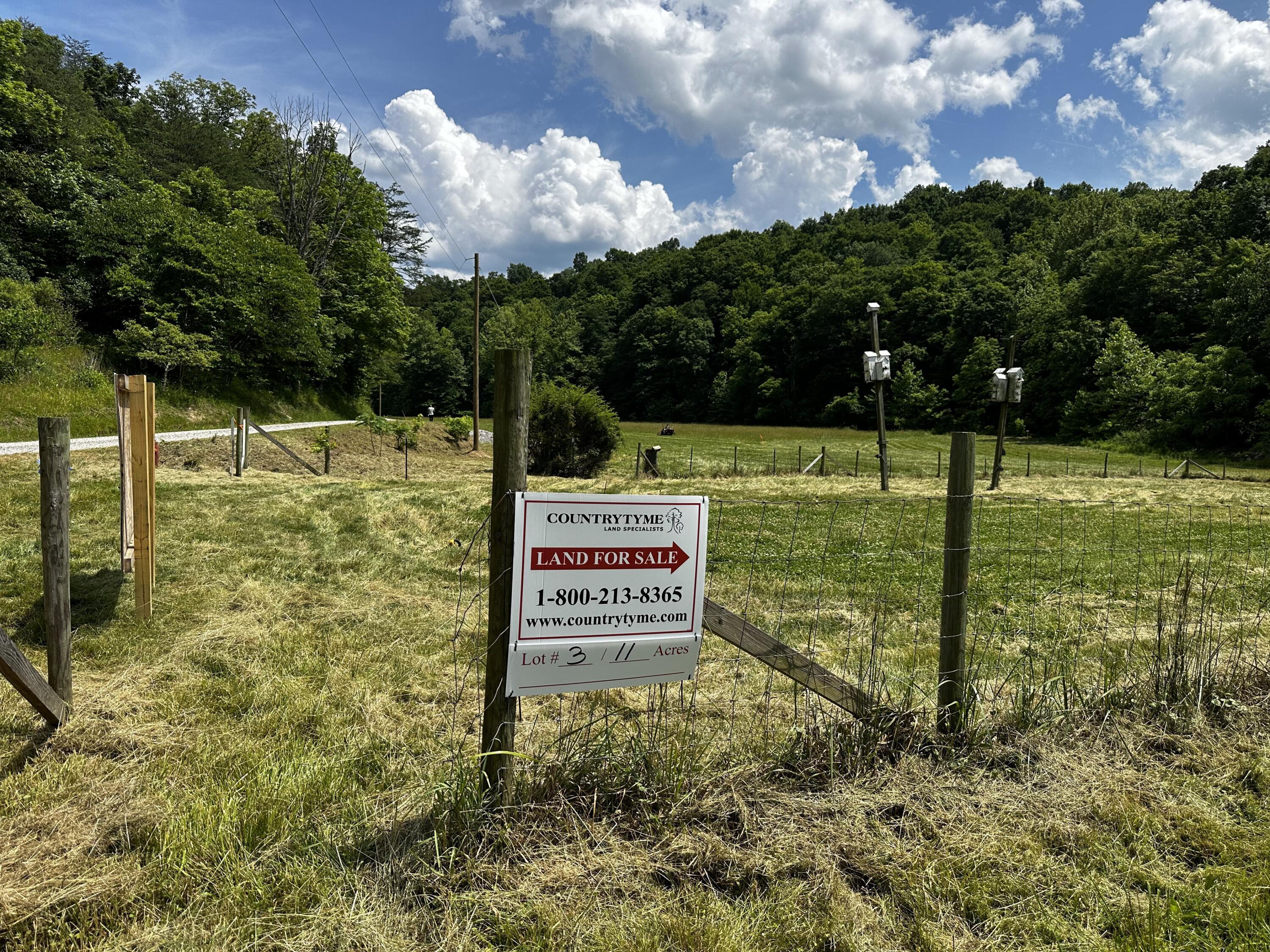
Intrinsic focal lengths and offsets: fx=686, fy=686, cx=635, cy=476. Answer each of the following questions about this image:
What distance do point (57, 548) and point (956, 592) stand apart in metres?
4.88

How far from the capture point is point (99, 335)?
89.0 feet

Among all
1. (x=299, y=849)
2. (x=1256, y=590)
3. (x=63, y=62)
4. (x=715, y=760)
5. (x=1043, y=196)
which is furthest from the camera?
(x=1043, y=196)

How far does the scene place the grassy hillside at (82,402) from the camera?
18.3 meters

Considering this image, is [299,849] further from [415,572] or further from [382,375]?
[382,375]

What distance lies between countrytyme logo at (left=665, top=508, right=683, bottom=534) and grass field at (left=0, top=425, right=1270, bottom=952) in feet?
2.08

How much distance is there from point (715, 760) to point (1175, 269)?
73266 mm

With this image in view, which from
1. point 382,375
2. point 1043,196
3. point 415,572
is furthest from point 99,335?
point 1043,196

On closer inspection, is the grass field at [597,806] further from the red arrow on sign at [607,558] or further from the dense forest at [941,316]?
the dense forest at [941,316]

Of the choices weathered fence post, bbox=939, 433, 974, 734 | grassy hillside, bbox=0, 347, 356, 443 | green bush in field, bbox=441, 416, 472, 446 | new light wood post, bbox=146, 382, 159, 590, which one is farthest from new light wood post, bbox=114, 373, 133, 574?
green bush in field, bbox=441, 416, 472, 446

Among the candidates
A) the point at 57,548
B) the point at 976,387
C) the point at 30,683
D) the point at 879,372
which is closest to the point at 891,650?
the point at 30,683

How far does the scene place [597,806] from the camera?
2932 millimetres

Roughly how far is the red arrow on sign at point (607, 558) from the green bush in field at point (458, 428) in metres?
31.9

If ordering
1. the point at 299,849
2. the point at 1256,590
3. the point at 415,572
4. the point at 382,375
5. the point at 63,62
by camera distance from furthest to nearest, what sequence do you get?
1. the point at 63,62
2. the point at 382,375
3. the point at 415,572
4. the point at 1256,590
5. the point at 299,849

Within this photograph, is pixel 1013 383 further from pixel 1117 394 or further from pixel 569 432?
pixel 1117 394
